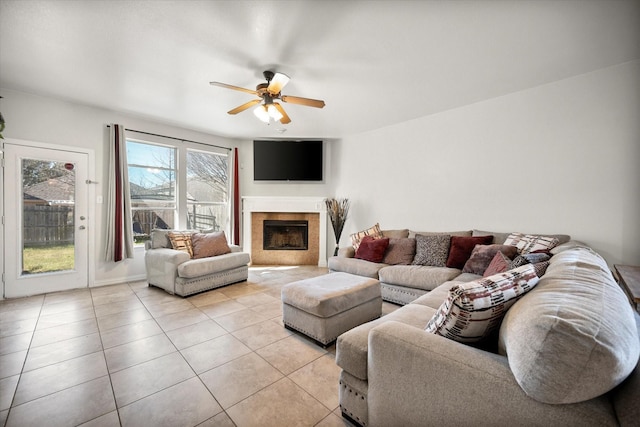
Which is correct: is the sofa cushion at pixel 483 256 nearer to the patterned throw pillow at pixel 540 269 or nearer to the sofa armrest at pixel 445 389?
the patterned throw pillow at pixel 540 269

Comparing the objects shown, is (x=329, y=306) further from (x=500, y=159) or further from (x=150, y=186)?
(x=150, y=186)

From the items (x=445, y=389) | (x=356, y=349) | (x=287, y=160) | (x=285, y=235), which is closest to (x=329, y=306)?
(x=356, y=349)

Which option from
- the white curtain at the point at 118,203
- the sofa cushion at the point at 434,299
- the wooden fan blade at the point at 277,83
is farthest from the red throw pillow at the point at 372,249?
the white curtain at the point at 118,203

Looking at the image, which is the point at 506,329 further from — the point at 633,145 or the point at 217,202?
the point at 217,202

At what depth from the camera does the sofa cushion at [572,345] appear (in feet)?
2.36

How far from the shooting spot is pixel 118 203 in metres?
4.01

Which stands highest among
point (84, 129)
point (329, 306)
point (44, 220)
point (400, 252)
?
point (84, 129)

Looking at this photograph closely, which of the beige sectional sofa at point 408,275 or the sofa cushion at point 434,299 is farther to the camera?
the beige sectional sofa at point 408,275

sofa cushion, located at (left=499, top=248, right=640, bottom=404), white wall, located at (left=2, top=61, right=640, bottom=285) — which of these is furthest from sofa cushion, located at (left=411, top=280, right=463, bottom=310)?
white wall, located at (left=2, top=61, right=640, bottom=285)

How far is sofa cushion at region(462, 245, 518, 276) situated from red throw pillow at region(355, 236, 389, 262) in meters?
1.05

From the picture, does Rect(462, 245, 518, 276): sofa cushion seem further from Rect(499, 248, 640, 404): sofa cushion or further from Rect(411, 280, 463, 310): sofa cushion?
Rect(499, 248, 640, 404): sofa cushion

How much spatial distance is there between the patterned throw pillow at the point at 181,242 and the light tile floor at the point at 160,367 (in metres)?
0.87

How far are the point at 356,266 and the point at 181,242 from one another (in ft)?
8.57

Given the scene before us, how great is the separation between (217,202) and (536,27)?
17.5ft
